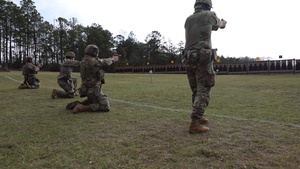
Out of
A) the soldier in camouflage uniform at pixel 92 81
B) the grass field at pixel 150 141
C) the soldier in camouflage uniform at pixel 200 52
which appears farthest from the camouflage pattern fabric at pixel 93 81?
the soldier in camouflage uniform at pixel 200 52

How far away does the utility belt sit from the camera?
3625mm

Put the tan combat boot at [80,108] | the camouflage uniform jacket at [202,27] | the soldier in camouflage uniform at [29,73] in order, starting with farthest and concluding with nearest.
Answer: the soldier in camouflage uniform at [29,73], the tan combat boot at [80,108], the camouflage uniform jacket at [202,27]

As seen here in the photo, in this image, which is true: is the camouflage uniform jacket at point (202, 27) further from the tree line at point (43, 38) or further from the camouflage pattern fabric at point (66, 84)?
the tree line at point (43, 38)

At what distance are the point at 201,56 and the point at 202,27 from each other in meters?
0.48

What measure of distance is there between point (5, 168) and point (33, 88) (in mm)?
9609

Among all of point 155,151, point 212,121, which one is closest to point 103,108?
point 212,121

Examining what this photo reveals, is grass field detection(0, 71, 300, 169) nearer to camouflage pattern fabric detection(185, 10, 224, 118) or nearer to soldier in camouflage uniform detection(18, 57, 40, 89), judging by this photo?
camouflage pattern fabric detection(185, 10, 224, 118)

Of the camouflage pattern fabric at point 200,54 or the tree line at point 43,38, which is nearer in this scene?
the camouflage pattern fabric at point 200,54

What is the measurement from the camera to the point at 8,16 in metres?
50.0

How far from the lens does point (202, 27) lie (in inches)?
149

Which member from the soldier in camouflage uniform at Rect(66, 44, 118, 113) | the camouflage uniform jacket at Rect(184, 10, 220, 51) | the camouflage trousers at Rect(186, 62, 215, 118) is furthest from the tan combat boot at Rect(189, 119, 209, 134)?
the soldier in camouflage uniform at Rect(66, 44, 118, 113)

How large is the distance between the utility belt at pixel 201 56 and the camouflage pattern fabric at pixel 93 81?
2351 millimetres

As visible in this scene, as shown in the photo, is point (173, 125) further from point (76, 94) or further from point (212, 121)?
point (76, 94)

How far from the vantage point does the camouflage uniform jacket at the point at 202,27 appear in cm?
377
